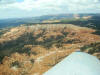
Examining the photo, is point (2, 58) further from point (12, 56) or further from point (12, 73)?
point (12, 73)

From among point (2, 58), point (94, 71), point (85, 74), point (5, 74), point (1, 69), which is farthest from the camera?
point (2, 58)

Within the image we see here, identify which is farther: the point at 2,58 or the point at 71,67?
the point at 2,58

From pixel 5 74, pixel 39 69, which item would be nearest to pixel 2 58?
pixel 5 74

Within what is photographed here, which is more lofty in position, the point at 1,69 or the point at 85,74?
the point at 85,74

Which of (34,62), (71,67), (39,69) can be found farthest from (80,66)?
(34,62)

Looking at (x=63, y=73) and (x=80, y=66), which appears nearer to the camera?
(x=63, y=73)

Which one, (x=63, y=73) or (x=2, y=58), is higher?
(x=63, y=73)

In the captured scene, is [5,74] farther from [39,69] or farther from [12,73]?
[39,69]

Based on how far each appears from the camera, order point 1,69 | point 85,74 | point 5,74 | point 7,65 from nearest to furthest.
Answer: point 85,74, point 5,74, point 1,69, point 7,65

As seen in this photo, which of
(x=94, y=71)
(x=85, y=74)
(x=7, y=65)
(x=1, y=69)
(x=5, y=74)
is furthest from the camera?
(x=7, y=65)
